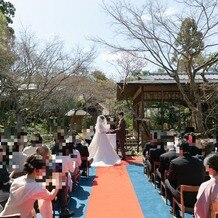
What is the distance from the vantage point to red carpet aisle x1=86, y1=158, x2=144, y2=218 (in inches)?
245

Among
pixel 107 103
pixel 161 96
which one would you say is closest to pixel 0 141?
pixel 161 96

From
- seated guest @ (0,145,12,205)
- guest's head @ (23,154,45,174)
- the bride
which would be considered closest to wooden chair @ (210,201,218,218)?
guest's head @ (23,154,45,174)

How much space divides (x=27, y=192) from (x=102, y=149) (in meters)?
9.13

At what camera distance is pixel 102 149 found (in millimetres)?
12820

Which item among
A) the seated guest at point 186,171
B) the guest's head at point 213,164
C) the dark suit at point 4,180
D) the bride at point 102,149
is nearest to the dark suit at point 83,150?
the bride at point 102,149

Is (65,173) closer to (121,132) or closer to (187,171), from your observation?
(187,171)

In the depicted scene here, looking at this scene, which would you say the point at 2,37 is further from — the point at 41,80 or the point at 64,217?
the point at 64,217

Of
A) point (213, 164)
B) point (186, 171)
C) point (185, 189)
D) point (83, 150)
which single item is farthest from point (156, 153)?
point (213, 164)

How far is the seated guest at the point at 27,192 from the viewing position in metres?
3.74

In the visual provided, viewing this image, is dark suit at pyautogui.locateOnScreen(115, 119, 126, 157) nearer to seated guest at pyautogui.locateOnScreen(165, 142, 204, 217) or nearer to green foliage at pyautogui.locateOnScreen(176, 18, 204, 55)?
green foliage at pyautogui.locateOnScreen(176, 18, 204, 55)

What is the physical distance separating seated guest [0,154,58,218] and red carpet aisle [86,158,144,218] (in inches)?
97.1

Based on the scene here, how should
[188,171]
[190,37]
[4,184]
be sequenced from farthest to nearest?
[190,37], [188,171], [4,184]

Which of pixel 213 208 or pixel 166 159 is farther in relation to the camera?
pixel 166 159

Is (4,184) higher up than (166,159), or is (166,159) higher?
(166,159)
